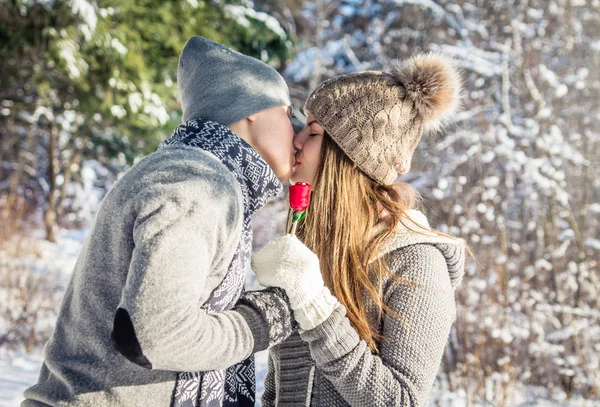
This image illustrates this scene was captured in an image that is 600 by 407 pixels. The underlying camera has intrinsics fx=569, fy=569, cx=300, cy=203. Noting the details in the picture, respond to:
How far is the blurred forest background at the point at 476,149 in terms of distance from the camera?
5.81 meters

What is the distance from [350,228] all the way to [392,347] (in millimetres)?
445

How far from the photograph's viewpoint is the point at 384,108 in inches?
77.7

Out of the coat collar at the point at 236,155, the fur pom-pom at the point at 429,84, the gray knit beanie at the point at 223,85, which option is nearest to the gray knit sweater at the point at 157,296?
the coat collar at the point at 236,155

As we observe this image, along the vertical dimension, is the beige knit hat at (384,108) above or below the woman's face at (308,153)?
above

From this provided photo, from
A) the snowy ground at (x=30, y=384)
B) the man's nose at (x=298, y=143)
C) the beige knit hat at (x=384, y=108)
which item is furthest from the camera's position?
the snowy ground at (x=30, y=384)

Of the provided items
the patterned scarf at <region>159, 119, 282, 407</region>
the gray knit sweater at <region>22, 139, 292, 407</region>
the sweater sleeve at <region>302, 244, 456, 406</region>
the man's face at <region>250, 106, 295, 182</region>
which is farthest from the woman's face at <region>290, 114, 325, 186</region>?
the gray knit sweater at <region>22, 139, 292, 407</region>

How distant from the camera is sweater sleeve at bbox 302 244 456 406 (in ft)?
5.18

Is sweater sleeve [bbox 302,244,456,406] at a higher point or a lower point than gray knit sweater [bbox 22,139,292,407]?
lower

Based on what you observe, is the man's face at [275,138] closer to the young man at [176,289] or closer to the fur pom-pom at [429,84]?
the young man at [176,289]

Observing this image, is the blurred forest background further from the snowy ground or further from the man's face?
the man's face

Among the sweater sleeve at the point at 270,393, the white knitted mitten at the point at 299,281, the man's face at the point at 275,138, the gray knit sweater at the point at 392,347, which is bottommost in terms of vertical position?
the sweater sleeve at the point at 270,393

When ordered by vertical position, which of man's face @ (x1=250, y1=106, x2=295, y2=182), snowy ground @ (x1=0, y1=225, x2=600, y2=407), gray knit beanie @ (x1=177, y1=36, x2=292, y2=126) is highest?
gray knit beanie @ (x1=177, y1=36, x2=292, y2=126)

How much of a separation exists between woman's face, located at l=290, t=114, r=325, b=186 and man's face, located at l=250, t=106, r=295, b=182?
106mm

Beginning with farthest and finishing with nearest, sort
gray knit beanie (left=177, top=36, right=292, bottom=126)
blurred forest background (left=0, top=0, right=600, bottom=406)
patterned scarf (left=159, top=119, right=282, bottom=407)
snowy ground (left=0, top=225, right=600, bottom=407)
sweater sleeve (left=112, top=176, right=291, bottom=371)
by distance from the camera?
blurred forest background (left=0, top=0, right=600, bottom=406)
snowy ground (left=0, top=225, right=600, bottom=407)
gray knit beanie (left=177, top=36, right=292, bottom=126)
patterned scarf (left=159, top=119, right=282, bottom=407)
sweater sleeve (left=112, top=176, right=291, bottom=371)
